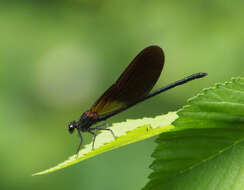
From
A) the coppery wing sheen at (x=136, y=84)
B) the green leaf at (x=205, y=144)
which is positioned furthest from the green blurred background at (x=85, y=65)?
the green leaf at (x=205, y=144)

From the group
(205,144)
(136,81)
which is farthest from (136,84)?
(205,144)

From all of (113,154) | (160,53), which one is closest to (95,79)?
(113,154)

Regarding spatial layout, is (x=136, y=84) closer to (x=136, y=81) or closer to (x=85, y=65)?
(x=136, y=81)

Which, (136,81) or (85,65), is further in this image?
(85,65)

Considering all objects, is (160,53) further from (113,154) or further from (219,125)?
(113,154)

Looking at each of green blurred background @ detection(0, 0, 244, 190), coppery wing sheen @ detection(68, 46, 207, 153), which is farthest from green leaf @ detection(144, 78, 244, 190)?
green blurred background @ detection(0, 0, 244, 190)

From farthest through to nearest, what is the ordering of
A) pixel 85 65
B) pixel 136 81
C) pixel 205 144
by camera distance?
pixel 85 65, pixel 136 81, pixel 205 144
